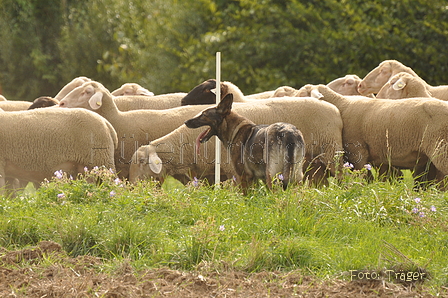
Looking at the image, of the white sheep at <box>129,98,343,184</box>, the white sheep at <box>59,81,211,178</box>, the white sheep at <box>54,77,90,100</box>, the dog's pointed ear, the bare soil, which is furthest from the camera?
the white sheep at <box>54,77,90,100</box>

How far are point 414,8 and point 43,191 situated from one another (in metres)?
11.9

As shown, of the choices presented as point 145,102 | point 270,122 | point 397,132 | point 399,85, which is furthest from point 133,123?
point 399,85

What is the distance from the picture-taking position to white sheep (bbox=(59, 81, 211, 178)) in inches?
294

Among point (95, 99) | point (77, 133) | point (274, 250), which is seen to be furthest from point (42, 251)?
point (95, 99)

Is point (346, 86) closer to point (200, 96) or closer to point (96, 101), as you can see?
point (200, 96)

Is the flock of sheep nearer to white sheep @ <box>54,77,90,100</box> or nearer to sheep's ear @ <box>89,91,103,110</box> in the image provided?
sheep's ear @ <box>89,91,103,110</box>

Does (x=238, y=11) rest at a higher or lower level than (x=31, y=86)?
higher

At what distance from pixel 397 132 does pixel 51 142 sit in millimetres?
3687

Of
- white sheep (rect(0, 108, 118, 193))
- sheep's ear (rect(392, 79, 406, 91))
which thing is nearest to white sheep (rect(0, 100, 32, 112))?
white sheep (rect(0, 108, 118, 193))

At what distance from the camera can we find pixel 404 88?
316 inches

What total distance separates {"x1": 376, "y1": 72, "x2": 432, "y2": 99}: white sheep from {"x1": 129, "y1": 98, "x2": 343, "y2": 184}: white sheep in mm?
1094

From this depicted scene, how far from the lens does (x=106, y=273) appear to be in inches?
147

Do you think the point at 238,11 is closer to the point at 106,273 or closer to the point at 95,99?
the point at 95,99

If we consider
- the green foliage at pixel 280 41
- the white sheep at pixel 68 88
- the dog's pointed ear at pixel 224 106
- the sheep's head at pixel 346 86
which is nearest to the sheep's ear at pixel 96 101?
the white sheep at pixel 68 88
